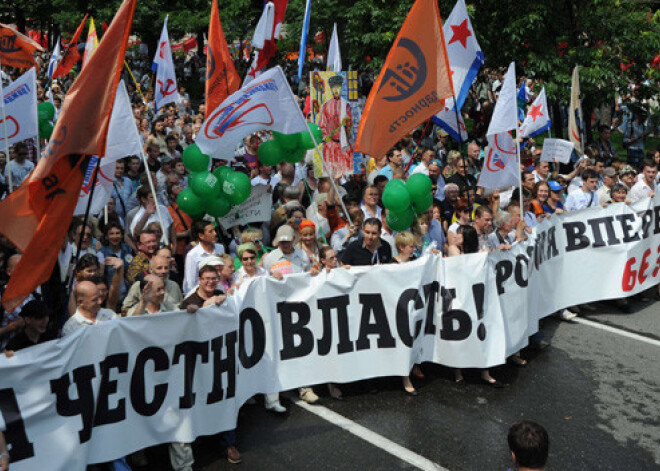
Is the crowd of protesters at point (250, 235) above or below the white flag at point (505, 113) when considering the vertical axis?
below

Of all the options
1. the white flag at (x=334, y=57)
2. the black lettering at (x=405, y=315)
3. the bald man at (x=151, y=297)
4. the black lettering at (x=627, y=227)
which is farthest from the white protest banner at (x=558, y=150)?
the bald man at (x=151, y=297)

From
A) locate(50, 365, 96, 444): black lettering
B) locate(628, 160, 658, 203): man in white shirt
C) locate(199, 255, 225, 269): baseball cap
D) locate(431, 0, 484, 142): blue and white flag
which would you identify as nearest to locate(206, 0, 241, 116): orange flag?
locate(431, 0, 484, 142): blue and white flag

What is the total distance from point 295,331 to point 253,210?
240 cm

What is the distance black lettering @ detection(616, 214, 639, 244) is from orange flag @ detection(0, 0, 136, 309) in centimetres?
700

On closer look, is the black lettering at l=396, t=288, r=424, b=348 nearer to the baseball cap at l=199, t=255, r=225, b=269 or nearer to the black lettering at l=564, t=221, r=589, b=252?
the baseball cap at l=199, t=255, r=225, b=269

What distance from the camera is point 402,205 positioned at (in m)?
8.40

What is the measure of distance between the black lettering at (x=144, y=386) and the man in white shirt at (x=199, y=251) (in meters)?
1.91

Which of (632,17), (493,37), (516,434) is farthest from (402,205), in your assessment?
(632,17)

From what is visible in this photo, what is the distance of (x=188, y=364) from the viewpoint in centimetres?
600

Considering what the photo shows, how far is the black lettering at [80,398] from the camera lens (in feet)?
17.4

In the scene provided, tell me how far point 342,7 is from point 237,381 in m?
14.7

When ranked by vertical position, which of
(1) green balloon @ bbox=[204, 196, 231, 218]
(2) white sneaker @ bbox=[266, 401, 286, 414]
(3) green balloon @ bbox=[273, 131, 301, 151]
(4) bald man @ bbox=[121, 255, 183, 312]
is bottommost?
(2) white sneaker @ bbox=[266, 401, 286, 414]

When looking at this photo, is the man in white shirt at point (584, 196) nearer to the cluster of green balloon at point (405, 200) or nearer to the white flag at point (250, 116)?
the cluster of green balloon at point (405, 200)

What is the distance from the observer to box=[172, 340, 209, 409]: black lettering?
5969 mm
